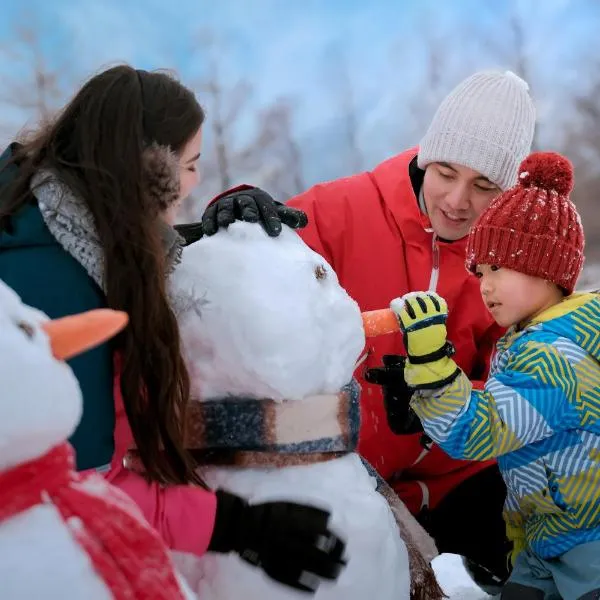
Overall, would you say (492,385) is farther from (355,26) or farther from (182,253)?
(355,26)

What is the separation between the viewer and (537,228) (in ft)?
3.55

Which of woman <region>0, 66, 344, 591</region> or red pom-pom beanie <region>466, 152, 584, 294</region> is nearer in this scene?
woman <region>0, 66, 344, 591</region>

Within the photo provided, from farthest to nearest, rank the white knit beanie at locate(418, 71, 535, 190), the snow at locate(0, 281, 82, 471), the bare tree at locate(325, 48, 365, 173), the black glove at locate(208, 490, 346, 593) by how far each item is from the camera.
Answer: the bare tree at locate(325, 48, 365, 173), the white knit beanie at locate(418, 71, 535, 190), the black glove at locate(208, 490, 346, 593), the snow at locate(0, 281, 82, 471)

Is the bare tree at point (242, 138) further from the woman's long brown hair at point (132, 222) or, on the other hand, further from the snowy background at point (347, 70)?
the woman's long brown hair at point (132, 222)

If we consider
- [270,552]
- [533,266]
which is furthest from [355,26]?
[270,552]

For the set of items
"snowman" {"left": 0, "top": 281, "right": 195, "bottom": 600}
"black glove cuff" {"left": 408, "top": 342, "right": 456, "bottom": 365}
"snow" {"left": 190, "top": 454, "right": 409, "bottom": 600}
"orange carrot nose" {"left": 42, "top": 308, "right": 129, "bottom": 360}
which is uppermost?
"orange carrot nose" {"left": 42, "top": 308, "right": 129, "bottom": 360}

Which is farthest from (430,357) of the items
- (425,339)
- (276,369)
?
(276,369)

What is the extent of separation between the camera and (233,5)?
109 inches

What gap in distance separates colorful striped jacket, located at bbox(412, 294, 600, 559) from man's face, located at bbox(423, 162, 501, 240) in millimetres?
317

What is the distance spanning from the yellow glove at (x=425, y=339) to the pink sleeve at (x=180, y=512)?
38 centimetres

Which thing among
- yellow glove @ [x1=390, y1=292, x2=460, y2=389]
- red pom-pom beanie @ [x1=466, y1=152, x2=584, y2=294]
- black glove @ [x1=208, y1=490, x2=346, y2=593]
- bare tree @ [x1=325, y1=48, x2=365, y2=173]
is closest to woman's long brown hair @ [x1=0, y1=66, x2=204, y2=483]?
black glove @ [x1=208, y1=490, x2=346, y2=593]

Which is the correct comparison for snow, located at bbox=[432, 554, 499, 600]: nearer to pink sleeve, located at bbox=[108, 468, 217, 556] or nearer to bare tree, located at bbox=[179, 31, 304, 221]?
pink sleeve, located at bbox=[108, 468, 217, 556]

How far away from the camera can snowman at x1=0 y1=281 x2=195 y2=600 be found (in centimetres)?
49

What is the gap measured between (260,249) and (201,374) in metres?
0.18
